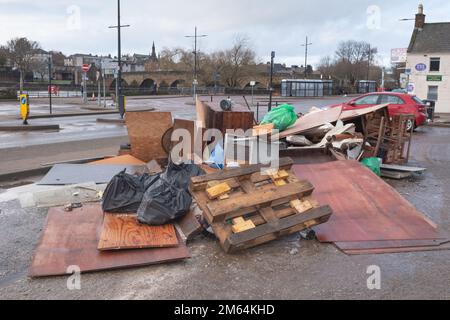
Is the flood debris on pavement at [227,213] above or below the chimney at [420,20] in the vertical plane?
below

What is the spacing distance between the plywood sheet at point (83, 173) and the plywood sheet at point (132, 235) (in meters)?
2.16

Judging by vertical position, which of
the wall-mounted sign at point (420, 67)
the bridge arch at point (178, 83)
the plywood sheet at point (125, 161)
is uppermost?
the bridge arch at point (178, 83)

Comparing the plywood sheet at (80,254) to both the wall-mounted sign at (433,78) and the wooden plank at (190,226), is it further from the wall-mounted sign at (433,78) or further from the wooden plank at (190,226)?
the wall-mounted sign at (433,78)

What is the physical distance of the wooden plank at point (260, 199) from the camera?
4.70m

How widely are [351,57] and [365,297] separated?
A: 10298cm

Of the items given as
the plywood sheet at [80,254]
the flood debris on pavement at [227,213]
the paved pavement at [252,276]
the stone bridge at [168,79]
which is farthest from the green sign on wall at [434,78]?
the stone bridge at [168,79]

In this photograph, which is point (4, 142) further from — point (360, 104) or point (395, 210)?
point (360, 104)

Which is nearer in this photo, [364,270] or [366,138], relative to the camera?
[364,270]

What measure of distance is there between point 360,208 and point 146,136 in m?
4.27

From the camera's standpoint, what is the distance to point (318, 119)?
9719 mm

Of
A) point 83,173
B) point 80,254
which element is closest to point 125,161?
point 83,173

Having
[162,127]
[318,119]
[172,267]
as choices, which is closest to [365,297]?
[172,267]

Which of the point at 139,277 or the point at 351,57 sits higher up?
the point at 351,57

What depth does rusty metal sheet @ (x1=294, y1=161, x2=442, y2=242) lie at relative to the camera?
5250 millimetres
